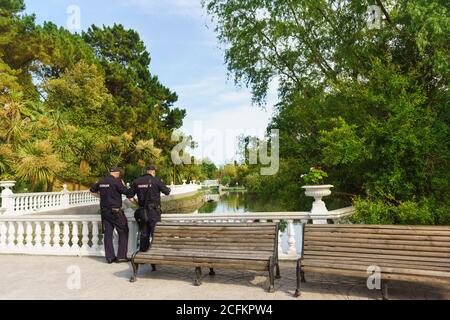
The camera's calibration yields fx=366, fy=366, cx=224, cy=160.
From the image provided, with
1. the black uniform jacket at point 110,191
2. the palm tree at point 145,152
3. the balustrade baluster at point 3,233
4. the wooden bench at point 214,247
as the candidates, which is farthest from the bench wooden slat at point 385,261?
the palm tree at point 145,152

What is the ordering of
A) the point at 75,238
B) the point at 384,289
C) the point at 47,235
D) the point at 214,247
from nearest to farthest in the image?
the point at 384,289, the point at 214,247, the point at 75,238, the point at 47,235

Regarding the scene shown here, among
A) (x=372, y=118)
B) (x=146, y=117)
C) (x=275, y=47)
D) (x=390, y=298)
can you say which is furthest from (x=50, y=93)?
(x=390, y=298)

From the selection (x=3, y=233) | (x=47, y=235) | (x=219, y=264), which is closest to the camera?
(x=219, y=264)

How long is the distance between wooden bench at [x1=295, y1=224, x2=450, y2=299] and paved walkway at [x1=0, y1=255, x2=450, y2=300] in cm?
36

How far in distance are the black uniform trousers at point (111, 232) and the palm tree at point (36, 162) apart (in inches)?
449

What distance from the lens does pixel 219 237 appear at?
5.70m

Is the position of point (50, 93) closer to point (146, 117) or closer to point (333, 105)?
point (146, 117)

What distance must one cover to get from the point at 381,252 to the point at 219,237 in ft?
7.61

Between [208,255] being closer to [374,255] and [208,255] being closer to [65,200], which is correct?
[374,255]

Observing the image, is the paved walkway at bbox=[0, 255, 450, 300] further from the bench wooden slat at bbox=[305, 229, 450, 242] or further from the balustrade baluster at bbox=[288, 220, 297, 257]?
the bench wooden slat at bbox=[305, 229, 450, 242]

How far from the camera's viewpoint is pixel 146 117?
118 ft

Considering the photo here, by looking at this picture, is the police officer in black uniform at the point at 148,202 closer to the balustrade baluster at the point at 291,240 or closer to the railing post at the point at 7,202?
the balustrade baluster at the point at 291,240

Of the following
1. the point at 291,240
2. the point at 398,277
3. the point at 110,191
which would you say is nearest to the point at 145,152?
the point at 110,191

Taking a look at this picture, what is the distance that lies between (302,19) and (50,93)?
80.1 ft
